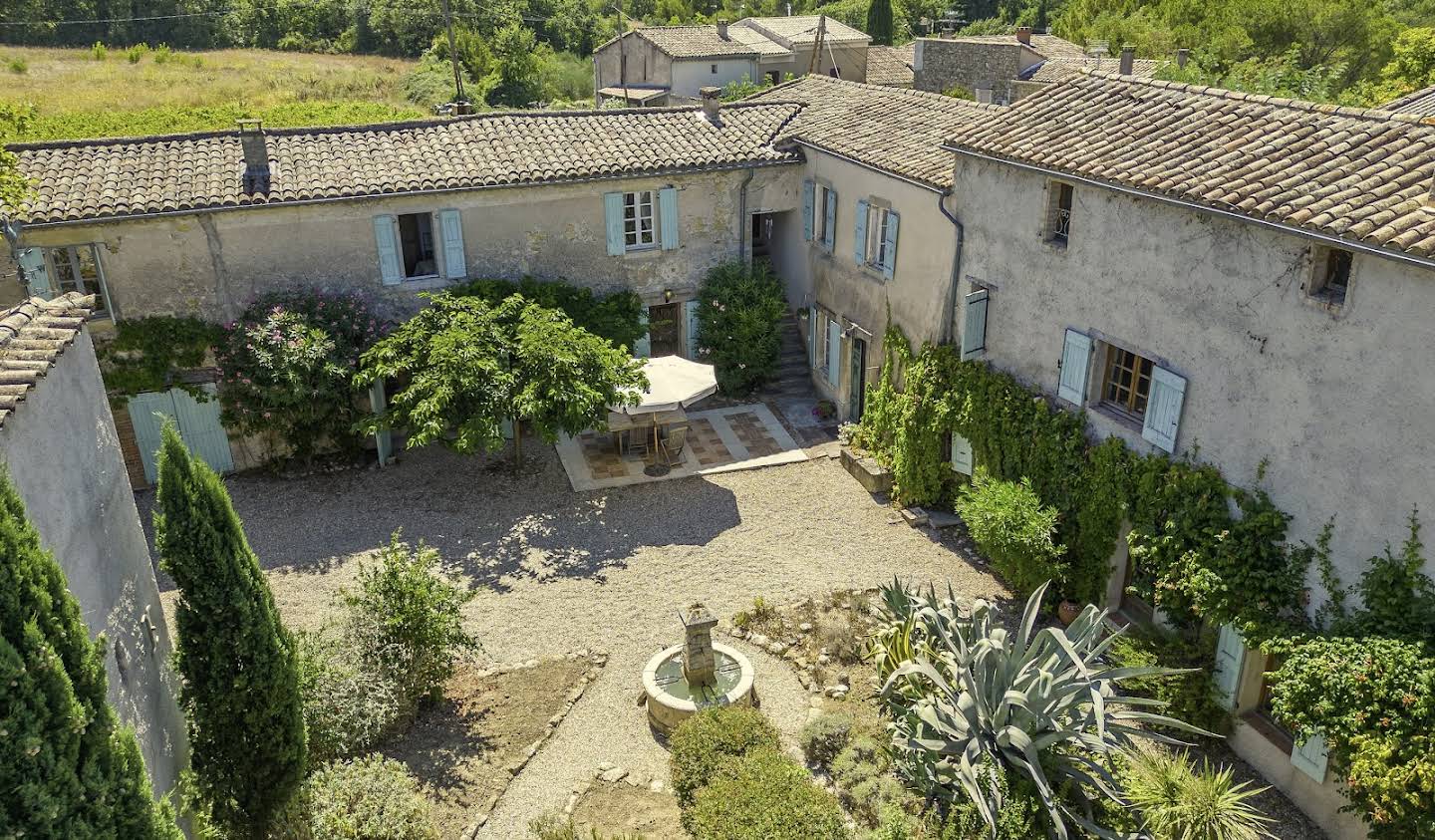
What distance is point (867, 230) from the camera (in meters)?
19.3

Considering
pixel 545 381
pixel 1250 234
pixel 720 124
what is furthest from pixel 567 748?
pixel 720 124

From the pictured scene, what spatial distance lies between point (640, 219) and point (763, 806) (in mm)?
13850

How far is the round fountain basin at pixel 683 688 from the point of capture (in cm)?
1217

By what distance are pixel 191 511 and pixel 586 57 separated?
69676mm

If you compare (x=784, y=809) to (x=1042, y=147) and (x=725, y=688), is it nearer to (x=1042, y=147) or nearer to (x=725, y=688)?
(x=725, y=688)

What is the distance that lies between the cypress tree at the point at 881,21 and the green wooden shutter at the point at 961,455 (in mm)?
57860

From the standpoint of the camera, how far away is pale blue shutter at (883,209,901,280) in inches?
714

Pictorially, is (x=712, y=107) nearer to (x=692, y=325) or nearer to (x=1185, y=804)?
(x=692, y=325)

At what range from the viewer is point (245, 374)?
17.8 metres

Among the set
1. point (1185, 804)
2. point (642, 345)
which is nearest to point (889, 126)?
point (642, 345)

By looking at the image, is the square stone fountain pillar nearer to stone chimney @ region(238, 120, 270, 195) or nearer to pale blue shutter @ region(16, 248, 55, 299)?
stone chimney @ region(238, 120, 270, 195)

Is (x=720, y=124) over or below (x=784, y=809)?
over

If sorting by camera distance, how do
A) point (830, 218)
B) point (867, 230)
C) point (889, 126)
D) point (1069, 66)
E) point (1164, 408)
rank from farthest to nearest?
1. point (1069, 66)
2. point (830, 218)
3. point (889, 126)
4. point (867, 230)
5. point (1164, 408)

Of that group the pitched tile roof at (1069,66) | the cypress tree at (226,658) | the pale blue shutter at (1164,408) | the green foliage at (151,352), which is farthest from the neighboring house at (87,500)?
the pitched tile roof at (1069,66)
